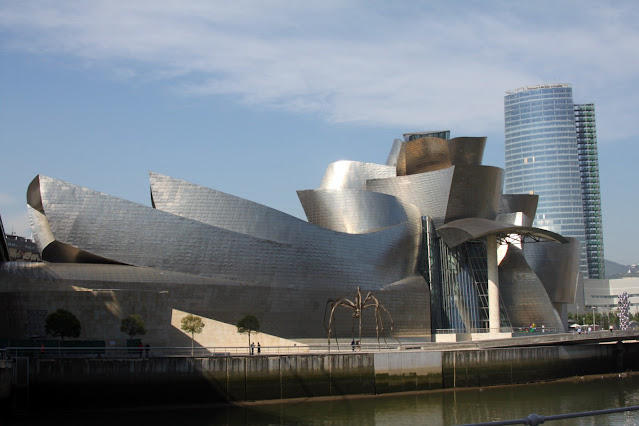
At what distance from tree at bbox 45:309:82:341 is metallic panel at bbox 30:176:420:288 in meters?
7.65

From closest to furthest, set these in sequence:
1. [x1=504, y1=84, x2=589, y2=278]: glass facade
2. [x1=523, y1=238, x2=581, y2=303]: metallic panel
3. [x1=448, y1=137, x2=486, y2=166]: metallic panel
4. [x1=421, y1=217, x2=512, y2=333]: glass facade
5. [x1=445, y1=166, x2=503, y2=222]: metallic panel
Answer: [x1=445, y1=166, x2=503, y2=222]: metallic panel, [x1=421, y1=217, x2=512, y2=333]: glass facade, [x1=448, y1=137, x2=486, y2=166]: metallic panel, [x1=523, y1=238, x2=581, y2=303]: metallic panel, [x1=504, y1=84, x2=589, y2=278]: glass facade

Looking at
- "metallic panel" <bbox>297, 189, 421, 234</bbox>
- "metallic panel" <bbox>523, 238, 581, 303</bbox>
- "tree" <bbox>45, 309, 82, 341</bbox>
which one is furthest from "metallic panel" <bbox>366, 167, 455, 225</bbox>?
"tree" <bbox>45, 309, 82, 341</bbox>

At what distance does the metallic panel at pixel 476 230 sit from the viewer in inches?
1822

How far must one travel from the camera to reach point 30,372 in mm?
25594

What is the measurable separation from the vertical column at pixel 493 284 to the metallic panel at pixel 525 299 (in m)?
3.45

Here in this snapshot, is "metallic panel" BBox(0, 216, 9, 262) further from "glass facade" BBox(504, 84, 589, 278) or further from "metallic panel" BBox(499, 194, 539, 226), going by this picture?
"glass facade" BBox(504, 84, 589, 278)

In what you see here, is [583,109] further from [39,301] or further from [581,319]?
[39,301]

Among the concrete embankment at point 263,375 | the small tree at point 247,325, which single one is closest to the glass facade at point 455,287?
the concrete embankment at point 263,375

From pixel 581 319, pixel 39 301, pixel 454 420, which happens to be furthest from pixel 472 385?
pixel 581 319

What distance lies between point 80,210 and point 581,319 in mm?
74270

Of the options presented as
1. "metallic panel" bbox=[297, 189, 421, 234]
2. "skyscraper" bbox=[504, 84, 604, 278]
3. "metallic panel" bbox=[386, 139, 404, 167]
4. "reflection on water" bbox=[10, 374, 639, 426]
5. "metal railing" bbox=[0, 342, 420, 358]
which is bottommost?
"reflection on water" bbox=[10, 374, 639, 426]

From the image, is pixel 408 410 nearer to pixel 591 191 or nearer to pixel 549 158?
pixel 549 158

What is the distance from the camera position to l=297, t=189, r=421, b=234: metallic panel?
47344mm

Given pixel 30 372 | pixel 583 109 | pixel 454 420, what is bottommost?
pixel 454 420
